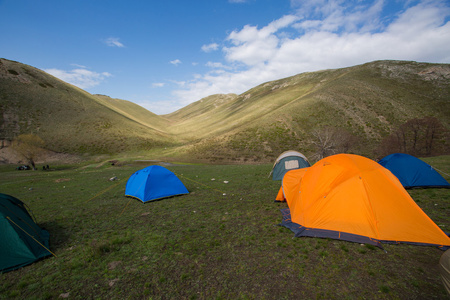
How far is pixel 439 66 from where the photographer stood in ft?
210

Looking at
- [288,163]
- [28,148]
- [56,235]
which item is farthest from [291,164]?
[28,148]

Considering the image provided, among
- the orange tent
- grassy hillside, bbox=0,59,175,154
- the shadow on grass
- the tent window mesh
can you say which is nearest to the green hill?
grassy hillside, bbox=0,59,175,154

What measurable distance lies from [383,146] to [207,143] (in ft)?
149

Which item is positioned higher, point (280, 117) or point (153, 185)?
point (280, 117)

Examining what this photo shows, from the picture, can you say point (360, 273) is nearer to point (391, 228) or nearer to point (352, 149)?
point (391, 228)

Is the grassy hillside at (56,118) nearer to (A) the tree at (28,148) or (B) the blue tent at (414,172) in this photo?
(A) the tree at (28,148)

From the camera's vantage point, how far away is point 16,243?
20.0 ft

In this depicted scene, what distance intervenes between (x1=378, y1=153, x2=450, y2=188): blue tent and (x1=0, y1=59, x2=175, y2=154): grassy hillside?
71.4 metres

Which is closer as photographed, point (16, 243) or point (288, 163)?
point (16, 243)

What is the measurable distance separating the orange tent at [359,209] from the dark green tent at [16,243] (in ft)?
29.8

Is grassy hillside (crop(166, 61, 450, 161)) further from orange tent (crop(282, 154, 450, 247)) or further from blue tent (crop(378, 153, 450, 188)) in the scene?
orange tent (crop(282, 154, 450, 247))

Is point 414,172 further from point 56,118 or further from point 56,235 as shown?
point 56,118

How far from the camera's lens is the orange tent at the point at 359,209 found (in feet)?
21.3

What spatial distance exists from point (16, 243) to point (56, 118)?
281 feet
